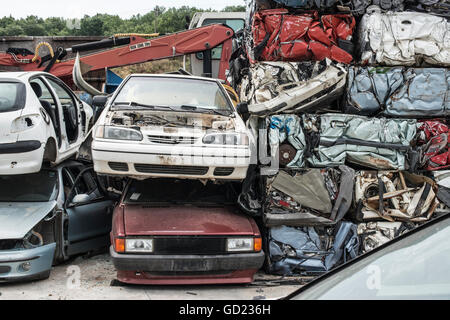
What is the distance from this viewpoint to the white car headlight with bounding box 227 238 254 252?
17.1 ft

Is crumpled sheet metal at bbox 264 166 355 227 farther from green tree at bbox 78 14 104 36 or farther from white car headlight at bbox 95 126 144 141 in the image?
green tree at bbox 78 14 104 36

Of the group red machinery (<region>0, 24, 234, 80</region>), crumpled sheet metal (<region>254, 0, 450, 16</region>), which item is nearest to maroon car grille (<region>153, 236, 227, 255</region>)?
crumpled sheet metal (<region>254, 0, 450, 16</region>)

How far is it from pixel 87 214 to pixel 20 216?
3.04 ft

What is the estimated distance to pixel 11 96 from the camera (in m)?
6.01

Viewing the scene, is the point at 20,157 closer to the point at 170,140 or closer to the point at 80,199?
the point at 80,199

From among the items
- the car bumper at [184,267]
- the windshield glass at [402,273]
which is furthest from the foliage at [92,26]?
the windshield glass at [402,273]

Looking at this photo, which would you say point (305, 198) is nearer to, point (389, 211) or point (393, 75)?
point (389, 211)

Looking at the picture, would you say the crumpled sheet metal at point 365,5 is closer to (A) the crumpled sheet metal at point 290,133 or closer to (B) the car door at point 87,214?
(A) the crumpled sheet metal at point 290,133

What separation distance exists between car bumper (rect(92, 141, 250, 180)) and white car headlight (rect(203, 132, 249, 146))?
0.32 feet

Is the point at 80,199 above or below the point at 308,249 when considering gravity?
above

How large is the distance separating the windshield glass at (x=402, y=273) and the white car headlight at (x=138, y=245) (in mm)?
2977

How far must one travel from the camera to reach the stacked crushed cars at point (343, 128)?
606cm

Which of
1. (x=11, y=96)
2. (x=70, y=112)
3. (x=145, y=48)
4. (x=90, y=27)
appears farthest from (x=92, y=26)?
(x=11, y=96)
